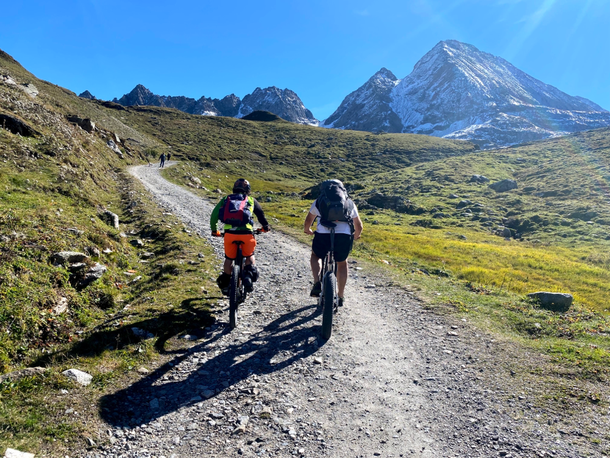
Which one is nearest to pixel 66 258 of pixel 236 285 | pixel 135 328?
pixel 135 328

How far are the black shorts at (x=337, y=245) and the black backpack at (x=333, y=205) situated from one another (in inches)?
14.7

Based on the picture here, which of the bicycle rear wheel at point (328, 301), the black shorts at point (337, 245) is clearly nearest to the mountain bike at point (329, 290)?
the bicycle rear wheel at point (328, 301)

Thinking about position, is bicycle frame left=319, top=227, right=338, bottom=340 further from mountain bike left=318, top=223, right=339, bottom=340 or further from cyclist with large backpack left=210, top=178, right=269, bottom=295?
cyclist with large backpack left=210, top=178, right=269, bottom=295

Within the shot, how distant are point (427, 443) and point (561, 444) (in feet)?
5.50

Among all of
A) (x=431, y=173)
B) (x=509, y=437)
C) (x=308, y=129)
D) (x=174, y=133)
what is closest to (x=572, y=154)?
(x=431, y=173)

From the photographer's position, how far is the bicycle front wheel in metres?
6.96

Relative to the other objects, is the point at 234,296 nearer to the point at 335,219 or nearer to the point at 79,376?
the point at 335,219

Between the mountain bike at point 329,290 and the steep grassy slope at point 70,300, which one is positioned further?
the mountain bike at point 329,290

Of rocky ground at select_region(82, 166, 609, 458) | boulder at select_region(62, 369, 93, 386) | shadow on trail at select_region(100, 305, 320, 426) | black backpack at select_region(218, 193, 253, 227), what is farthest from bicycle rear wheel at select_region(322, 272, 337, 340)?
boulder at select_region(62, 369, 93, 386)

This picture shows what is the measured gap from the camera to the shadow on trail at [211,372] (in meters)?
4.48

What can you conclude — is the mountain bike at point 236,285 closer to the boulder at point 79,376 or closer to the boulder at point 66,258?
the boulder at point 79,376

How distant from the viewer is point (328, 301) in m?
6.62

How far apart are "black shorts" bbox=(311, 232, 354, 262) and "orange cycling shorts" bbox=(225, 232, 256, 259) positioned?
1.47 meters

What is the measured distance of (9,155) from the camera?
15.2 metres
